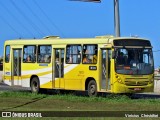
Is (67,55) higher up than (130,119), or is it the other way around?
(67,55)

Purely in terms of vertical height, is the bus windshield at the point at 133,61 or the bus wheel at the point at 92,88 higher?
the bus windshield at the point at 133,61

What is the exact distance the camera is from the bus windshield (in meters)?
25.2

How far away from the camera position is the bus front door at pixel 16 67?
1214 inches

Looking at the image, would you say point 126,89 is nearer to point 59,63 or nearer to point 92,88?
point 92,88

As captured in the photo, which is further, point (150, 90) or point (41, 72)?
point (41, 72)

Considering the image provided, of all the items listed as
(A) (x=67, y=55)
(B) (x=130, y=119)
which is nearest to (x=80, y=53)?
(A) (x=67, y=55)

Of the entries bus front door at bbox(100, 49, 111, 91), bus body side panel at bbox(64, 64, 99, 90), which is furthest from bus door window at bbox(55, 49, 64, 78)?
bus front door at bbox(100, 49, 111, 91)

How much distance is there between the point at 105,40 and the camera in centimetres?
2586

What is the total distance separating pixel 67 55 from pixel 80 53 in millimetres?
1087

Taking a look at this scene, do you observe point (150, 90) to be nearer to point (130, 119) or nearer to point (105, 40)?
point (105, 40)

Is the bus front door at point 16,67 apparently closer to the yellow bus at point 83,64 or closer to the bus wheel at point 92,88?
the yellow bus at point 83,64

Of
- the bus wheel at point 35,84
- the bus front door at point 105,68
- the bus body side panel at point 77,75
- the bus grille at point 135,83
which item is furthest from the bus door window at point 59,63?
the bus grille at point 135,83

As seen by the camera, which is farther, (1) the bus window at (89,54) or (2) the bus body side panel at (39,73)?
(2) the bus body side panel at (39,73)

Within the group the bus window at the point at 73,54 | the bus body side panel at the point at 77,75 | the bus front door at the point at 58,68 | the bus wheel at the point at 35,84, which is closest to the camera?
the bus body side panel at the point at 77,75
